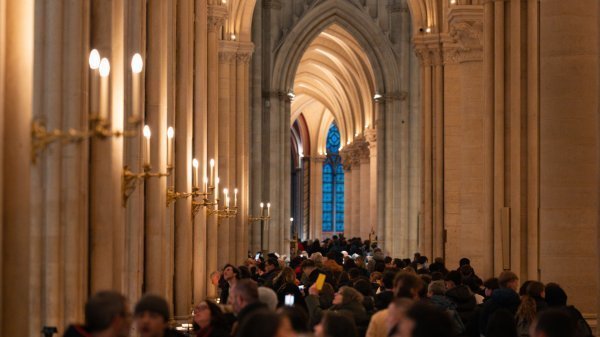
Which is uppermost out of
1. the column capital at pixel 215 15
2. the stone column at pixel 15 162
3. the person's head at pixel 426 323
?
the column capital at pixel 215 15

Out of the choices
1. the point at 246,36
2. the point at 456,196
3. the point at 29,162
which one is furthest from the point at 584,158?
the point at 246,36

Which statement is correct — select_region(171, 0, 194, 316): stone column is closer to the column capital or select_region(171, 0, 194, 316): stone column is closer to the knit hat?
the column capital

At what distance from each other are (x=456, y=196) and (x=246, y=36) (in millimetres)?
9076

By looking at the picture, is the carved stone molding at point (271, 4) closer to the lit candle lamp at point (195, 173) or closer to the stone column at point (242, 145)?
the stone column at point (242, 145)

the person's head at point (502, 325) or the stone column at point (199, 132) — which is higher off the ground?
the stone column at point (199, 132)

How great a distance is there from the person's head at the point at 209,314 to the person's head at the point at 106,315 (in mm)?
2188

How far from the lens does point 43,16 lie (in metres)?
10.9

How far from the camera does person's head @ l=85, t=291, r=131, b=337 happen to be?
6.07 metres

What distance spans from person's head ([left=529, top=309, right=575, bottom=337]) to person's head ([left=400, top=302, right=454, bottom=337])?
108 centimetres

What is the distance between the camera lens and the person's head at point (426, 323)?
5.92 m

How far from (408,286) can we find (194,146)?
12998 millimetres

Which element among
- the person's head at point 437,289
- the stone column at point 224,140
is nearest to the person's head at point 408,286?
the person's head at point 437,289

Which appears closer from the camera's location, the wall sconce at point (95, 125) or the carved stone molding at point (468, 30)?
the wall sconce at point (95, 125)

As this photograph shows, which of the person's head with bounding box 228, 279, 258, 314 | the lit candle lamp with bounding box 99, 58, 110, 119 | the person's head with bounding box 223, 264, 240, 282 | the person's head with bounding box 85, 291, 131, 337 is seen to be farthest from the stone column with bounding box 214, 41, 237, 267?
the person's head with bounding box 85, 291, 131, 337
